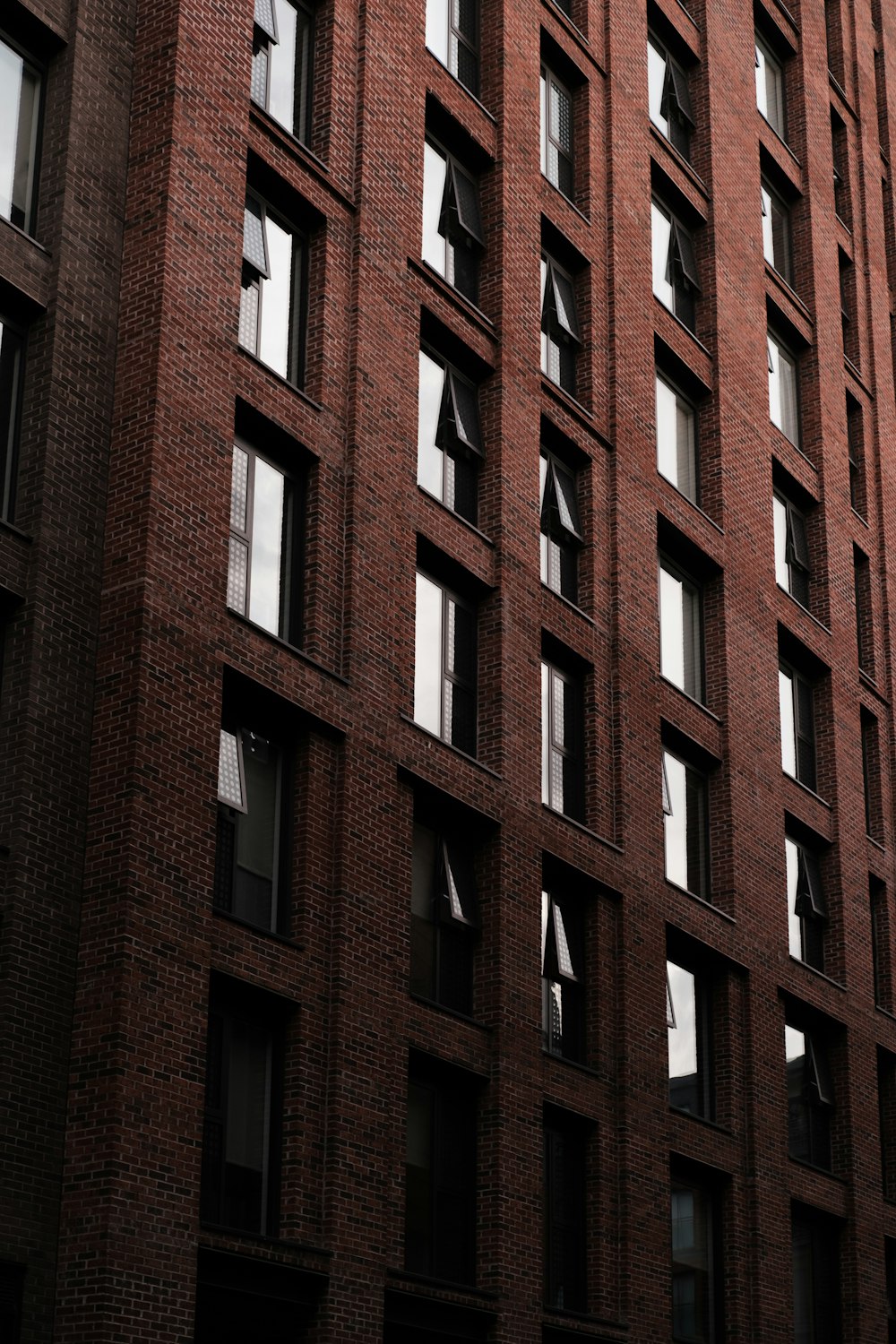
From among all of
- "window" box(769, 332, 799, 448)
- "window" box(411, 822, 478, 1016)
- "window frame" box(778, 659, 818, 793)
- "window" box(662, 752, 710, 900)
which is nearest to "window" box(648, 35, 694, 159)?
"window" box(769, 332, 799, 448)

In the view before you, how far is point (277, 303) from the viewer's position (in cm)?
2453

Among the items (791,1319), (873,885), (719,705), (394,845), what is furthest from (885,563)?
(394,845)

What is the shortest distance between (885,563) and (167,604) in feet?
80.1

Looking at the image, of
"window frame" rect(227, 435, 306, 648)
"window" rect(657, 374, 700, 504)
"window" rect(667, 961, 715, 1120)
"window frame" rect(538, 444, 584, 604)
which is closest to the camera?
"window frame" rect(227, 435, 306, 648)

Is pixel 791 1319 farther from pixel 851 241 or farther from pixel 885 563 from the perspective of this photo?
pixel 851 241

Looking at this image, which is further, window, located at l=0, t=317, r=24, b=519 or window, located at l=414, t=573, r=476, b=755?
window, located at l=414, t=573, r=476, b=755

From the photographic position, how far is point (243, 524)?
22938mm

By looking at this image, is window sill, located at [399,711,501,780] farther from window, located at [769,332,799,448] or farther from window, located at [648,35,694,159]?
window, located at [648,35,694,159]

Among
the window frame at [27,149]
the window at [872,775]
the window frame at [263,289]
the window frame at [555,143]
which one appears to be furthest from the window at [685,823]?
the window frame at [27,149]

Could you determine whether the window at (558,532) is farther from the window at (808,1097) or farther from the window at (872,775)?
the window at (872,775)

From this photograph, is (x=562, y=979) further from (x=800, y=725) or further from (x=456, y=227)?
(x=800, y=725)

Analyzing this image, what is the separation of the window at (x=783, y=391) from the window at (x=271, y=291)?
644 inches

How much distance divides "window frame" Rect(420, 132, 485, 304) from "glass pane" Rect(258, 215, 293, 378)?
12.3ft

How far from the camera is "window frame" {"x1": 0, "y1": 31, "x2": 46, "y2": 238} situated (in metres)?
21.5
